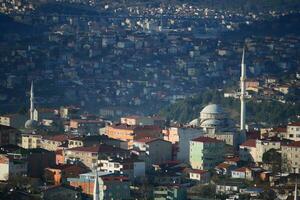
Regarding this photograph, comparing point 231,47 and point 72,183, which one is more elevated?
point 231,47

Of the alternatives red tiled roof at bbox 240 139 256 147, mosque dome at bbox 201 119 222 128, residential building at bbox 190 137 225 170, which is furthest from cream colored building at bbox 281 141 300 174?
mosque dome at bbox 201 119 222 128

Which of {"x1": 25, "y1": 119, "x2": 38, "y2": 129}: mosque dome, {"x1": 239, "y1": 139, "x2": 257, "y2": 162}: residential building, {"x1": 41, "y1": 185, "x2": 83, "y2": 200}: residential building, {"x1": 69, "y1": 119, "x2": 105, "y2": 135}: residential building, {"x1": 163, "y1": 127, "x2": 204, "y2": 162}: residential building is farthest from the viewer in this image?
{"x1": 69, "y1": 119, "x2": 105, "y2": 135}: residential building

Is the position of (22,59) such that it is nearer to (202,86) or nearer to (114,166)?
(202,86)

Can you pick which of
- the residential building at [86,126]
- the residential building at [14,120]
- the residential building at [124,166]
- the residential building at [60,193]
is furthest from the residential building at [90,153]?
the residential building at [14,120]

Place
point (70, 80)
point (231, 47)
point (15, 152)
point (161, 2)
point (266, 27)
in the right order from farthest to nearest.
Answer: point (161, 2) < point (266, 27) < point (231, 47) < point (70, 80) < point (15, 152)

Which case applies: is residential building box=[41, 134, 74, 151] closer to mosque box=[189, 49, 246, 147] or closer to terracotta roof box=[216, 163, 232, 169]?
mosque box=[189, 49, 246, 147]

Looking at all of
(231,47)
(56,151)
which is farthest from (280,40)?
(56,151)
